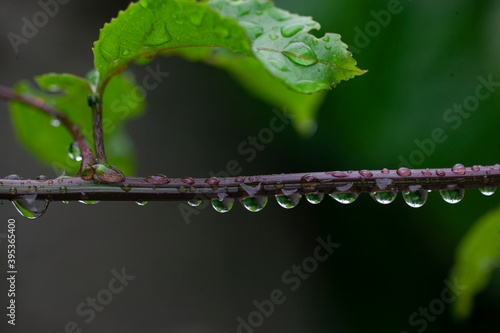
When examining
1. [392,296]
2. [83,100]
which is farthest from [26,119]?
[392,296]

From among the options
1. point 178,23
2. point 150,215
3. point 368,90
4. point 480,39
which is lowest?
point 150,215

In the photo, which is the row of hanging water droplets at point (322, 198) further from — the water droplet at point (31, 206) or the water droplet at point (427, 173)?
the water droplet at point (31, 206)

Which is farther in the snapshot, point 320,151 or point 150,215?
point 150,215

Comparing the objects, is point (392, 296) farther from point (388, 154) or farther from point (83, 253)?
point (83, 253)

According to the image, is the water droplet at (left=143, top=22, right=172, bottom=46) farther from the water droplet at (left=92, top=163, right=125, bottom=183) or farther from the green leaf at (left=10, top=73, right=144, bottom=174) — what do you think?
the green leaf at (left=10, top=73, right=144, bottom=174)

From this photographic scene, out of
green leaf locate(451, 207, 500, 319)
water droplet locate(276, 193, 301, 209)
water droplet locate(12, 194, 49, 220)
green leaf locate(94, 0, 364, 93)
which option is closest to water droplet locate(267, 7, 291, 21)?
green leaf locate(94, 0, 364, 93)

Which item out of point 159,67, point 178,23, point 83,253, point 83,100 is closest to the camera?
point 178,23

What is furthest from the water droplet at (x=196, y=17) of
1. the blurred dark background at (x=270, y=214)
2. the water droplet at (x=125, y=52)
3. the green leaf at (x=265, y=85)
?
the blurred dark background at (x=270, y=214)
